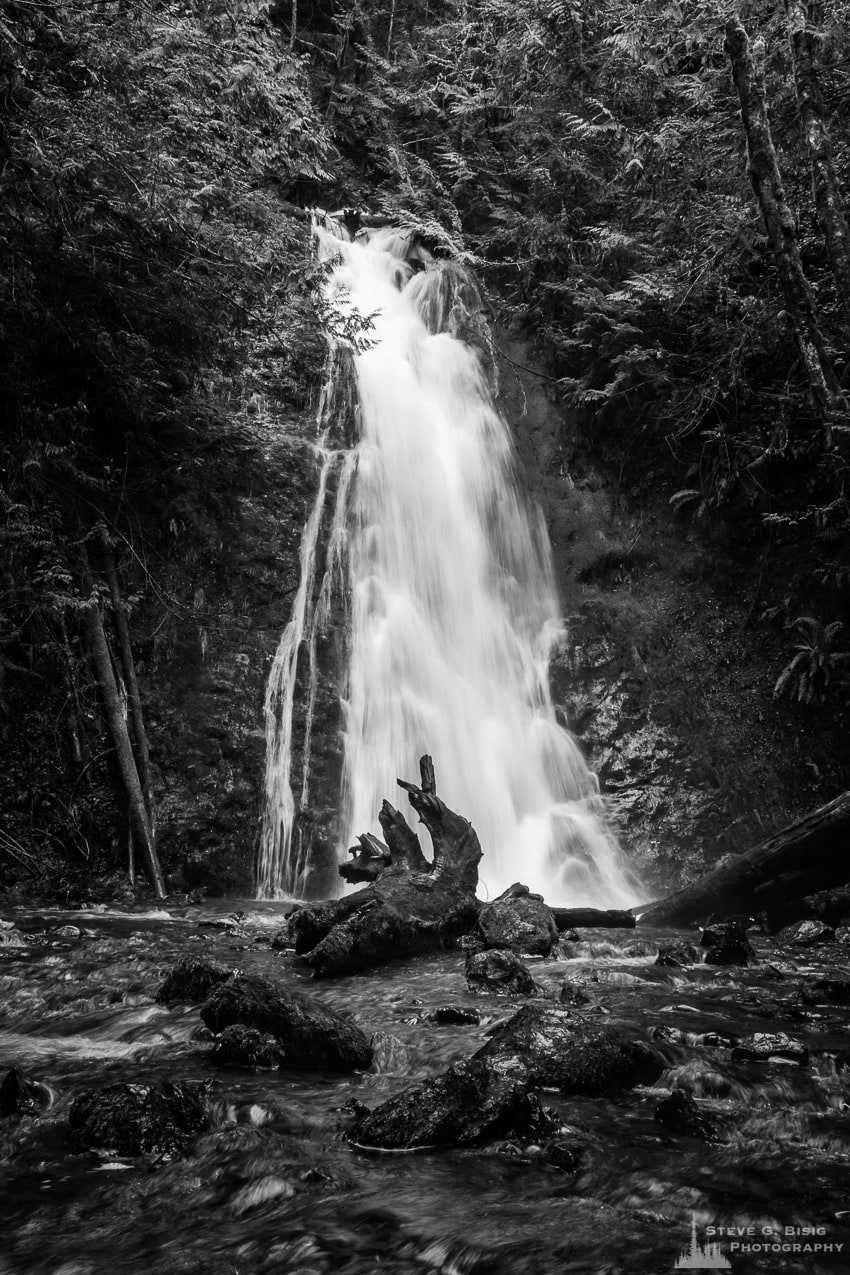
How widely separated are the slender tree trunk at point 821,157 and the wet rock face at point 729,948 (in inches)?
287

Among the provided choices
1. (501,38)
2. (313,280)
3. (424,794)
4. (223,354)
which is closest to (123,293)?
(223,354)

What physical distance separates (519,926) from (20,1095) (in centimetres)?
385

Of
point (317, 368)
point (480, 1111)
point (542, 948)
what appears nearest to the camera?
point (480, 1111)

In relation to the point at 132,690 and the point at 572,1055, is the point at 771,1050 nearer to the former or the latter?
the point at 572,1055

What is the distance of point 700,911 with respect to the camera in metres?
7.64

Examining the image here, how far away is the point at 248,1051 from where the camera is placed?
365cm

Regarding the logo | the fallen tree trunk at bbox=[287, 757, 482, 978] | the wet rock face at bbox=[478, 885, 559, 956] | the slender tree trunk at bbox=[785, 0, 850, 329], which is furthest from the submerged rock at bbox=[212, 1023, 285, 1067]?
the slender tree trunk at bbox=[785, 0, 850, 329]

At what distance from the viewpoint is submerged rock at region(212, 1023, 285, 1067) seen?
3621 mm

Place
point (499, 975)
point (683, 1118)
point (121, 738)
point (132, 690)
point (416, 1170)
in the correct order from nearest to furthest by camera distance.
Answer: point (416, 1170), point (683, 1118), point (499, 975), point (121, 738), point (132, 690)

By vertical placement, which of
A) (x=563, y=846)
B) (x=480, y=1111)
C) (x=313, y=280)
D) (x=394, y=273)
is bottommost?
(x=480, y=1111)

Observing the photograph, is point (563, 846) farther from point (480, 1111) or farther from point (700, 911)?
point (480, 1111)

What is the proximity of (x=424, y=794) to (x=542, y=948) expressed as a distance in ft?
6.20

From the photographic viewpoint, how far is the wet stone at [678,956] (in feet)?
18.8

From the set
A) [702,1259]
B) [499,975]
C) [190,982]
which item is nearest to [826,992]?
[499,975]
